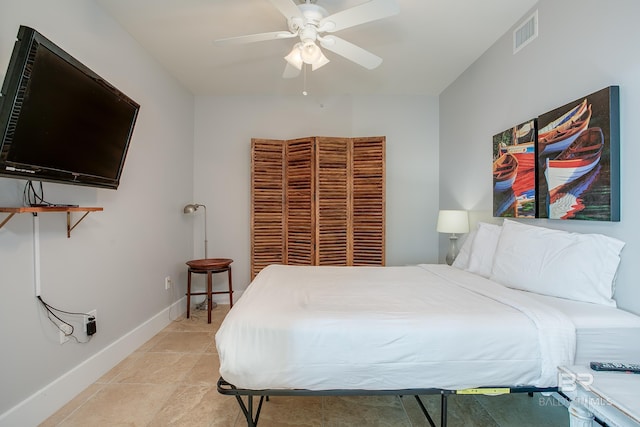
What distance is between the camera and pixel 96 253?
7.20 feet

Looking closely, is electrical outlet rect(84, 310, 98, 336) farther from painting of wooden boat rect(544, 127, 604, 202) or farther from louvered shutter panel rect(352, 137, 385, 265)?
painting of wooden boat rect(544, 127, 604, 202)

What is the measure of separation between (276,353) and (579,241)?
1743 millimetres

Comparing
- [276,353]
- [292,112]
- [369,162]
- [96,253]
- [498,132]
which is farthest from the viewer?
[292,112]

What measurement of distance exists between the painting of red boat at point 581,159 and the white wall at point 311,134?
1.84 meters

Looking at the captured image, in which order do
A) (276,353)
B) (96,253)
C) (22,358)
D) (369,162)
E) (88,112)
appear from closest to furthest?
(276,353)
(22,358)
(88,112)
(96,253)
(369,162)

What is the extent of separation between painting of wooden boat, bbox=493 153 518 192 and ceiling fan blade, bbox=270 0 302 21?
6.26 ft

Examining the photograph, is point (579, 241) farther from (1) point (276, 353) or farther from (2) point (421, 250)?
(2) point (421, 250)

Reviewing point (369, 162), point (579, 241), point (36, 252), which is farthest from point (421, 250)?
point (36, 252)

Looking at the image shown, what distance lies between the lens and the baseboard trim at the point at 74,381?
159 centimetres

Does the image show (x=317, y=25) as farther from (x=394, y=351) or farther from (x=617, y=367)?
(x=617, y=367)

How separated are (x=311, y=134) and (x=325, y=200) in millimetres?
971

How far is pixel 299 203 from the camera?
3613 mm

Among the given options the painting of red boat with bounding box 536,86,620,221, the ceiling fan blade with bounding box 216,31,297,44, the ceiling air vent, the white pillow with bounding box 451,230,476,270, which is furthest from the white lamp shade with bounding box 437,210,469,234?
the ceiling fan blade with bounding box 216,31,297,44

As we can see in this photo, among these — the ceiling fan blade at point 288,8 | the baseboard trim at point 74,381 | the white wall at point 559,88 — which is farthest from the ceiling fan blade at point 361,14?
the baseboard trim at point 74,381
